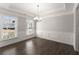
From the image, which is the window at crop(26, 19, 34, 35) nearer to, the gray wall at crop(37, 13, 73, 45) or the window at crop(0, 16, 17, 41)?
the gray wall at crop(37, 13, 73, 45)

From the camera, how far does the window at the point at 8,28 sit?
5.31 ft

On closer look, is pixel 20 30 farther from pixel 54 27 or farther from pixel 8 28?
pixel 54 27

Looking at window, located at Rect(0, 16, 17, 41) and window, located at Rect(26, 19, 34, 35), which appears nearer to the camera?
window, located at Rect(0, 16, 17, 41)

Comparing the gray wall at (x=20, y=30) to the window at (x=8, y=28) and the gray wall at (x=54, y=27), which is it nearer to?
the window at (x=8, y=28)

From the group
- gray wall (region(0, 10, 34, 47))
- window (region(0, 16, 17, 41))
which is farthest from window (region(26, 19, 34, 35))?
window (region(0, 16, 17, 41))

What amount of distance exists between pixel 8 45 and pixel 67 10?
1.81 metres

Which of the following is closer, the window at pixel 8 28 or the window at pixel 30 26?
the window at pixel 8 28

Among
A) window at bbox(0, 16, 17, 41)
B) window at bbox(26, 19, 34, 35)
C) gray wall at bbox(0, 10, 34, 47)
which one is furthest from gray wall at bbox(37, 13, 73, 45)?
window at bbox(0, 16, 17, 41)

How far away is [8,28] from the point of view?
1.65 metres

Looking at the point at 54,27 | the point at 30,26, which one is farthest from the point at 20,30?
the point at 54,27

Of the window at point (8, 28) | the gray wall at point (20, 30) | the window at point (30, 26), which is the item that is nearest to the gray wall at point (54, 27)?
the window at point (30, 26)

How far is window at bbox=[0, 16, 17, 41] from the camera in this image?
→ 162 centimetres

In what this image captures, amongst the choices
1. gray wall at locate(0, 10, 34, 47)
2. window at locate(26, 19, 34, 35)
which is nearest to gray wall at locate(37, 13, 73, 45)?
window at locate(26, 19, 34, 35)

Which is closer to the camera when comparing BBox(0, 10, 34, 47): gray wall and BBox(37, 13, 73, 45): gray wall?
BBox(0, 10, 34, 47): gray wall
